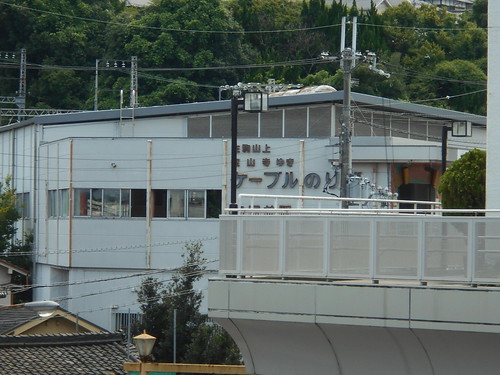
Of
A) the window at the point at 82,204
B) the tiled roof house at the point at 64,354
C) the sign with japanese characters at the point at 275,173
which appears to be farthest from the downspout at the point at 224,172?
the tiled roof house at the point at 64,354

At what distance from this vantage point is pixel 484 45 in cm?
7100

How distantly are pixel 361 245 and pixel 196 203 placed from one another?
25.5 metres

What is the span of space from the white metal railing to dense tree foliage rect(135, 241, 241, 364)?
56.0ft

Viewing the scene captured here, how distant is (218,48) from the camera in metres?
64.5

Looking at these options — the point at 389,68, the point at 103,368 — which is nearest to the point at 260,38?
the point at 389,68

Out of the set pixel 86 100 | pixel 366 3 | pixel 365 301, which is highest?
pixel 366 3

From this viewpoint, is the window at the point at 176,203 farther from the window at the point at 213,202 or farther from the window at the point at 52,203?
the window at the point at 52,203

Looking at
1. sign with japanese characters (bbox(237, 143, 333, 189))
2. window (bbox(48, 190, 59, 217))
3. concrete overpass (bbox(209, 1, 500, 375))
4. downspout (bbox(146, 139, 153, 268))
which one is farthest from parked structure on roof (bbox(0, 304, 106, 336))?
concrete overpass (bbox(209, 1, 500, 375))

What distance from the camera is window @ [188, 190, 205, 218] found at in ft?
123

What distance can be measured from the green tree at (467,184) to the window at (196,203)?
20.8m

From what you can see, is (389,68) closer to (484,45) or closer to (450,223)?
(484,45)

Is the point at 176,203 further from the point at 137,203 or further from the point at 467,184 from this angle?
the point at 467,184

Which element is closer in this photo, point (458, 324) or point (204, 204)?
point (458, 324)

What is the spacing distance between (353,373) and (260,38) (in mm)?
59810
